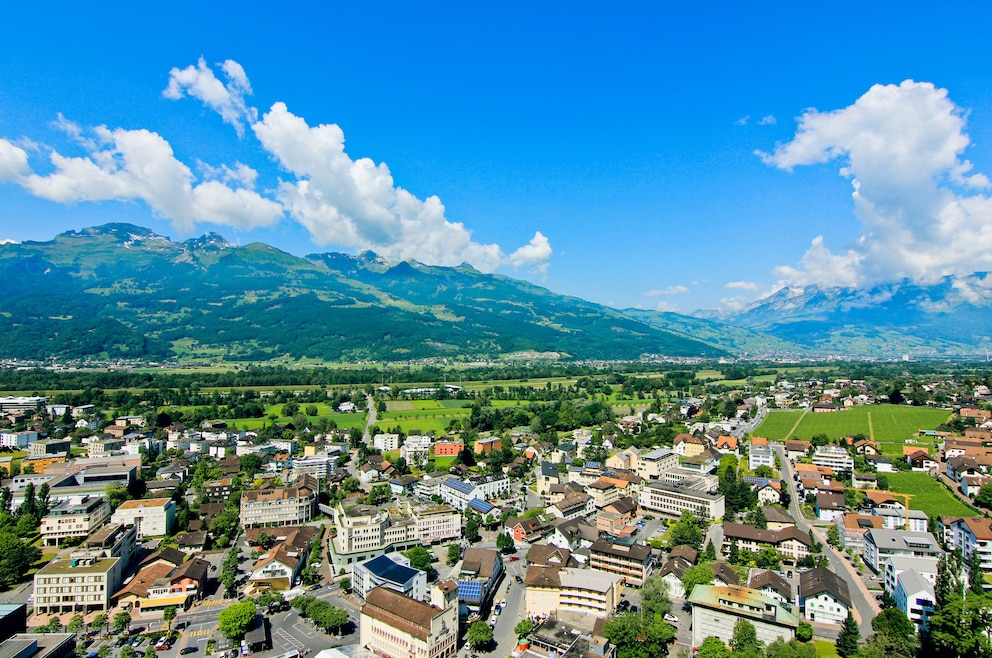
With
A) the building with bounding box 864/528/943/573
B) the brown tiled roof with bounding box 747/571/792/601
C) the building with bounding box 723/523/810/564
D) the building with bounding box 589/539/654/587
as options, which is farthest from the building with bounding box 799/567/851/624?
the building with bounding box 589/539/654/587

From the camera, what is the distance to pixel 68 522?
93.4 ft

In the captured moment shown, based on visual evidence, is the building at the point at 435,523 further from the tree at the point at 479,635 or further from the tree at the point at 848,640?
the tree at the point at 848,640

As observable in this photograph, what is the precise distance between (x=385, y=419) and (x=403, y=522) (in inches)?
1305

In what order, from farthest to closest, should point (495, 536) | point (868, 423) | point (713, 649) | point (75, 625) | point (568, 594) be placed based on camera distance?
1. point (868, 423)
2. point (495, 536)
3. point (568, 594)
4. point (75, 625)
5. point (713, 649)

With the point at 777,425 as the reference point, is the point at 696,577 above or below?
below

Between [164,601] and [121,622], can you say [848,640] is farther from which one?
[121,622]

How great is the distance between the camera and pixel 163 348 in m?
126

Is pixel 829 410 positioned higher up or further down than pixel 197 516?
higher up

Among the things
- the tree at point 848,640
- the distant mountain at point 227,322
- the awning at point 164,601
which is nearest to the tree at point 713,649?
the tree at point 848,640

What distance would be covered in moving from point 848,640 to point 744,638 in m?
3.16

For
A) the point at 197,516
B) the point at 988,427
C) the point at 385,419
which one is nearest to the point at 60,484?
the point at 197,516

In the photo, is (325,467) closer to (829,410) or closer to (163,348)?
(829,410)

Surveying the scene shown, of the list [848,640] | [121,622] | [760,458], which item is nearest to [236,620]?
[121,622]

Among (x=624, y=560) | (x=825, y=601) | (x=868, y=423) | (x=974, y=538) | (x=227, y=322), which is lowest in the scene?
(x=825, y=601)
